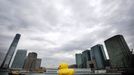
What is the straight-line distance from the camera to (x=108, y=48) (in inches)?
6486

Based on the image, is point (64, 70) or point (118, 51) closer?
point (64, 70)

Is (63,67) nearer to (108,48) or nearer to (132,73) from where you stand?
(132,73)

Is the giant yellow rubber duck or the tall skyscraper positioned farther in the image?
the tall skyscraper

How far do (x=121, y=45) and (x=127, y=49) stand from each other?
29.3 feet

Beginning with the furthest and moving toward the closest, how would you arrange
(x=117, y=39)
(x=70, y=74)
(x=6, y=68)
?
(x=6, y=68) < (x=117, y=39) < (x=70, y=74)

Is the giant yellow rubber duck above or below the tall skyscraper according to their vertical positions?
below

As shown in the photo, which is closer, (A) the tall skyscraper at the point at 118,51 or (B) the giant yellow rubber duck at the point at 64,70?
(B) the giant yellow rubber duck at the point at 64,70

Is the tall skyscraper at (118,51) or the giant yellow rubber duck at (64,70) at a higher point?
the tall skyscraper at (118,51)

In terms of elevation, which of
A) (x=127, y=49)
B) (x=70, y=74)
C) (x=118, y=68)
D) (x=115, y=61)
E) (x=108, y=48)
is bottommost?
(x=70, y=74)

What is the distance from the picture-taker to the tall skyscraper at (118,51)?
414 ft

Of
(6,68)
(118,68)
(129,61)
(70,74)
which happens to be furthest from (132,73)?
(6,68)

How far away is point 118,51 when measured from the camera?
138375 mm

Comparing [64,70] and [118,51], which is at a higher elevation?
[118,51]

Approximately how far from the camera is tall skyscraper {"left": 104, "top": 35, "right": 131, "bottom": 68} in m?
126
